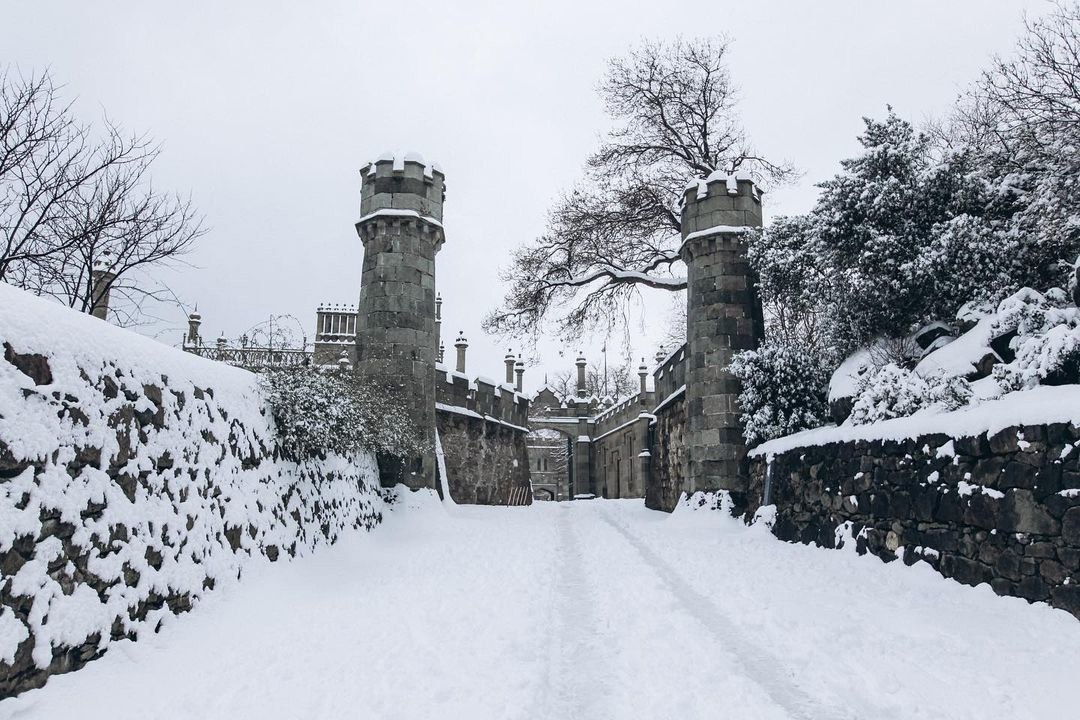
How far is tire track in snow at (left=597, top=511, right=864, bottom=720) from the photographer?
11.2 ft

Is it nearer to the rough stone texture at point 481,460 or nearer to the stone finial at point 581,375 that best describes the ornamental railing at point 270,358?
the rough stone texture at point 481,460

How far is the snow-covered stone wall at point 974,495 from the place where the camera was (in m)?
4.79

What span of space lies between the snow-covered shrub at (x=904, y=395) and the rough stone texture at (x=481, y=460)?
10412mm

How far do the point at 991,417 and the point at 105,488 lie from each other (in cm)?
709

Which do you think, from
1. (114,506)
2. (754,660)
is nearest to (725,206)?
(754,660)

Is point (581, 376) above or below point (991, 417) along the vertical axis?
above

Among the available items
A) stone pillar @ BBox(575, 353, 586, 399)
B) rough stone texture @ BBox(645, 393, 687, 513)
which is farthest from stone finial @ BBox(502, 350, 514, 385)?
rough stone texture @ BBox(645, 393, 687, 513)

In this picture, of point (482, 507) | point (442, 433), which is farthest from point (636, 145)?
point (482, 507)

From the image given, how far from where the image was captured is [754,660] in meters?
4.20

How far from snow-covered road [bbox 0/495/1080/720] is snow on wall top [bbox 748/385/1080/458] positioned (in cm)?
141

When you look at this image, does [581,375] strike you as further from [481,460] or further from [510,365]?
[481,460]

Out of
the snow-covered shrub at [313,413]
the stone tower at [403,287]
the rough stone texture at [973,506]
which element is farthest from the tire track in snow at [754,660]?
the stone tower at [403,287]

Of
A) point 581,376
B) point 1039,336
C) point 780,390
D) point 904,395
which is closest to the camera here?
point 1039,336

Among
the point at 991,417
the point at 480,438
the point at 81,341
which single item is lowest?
the point at 991,417
